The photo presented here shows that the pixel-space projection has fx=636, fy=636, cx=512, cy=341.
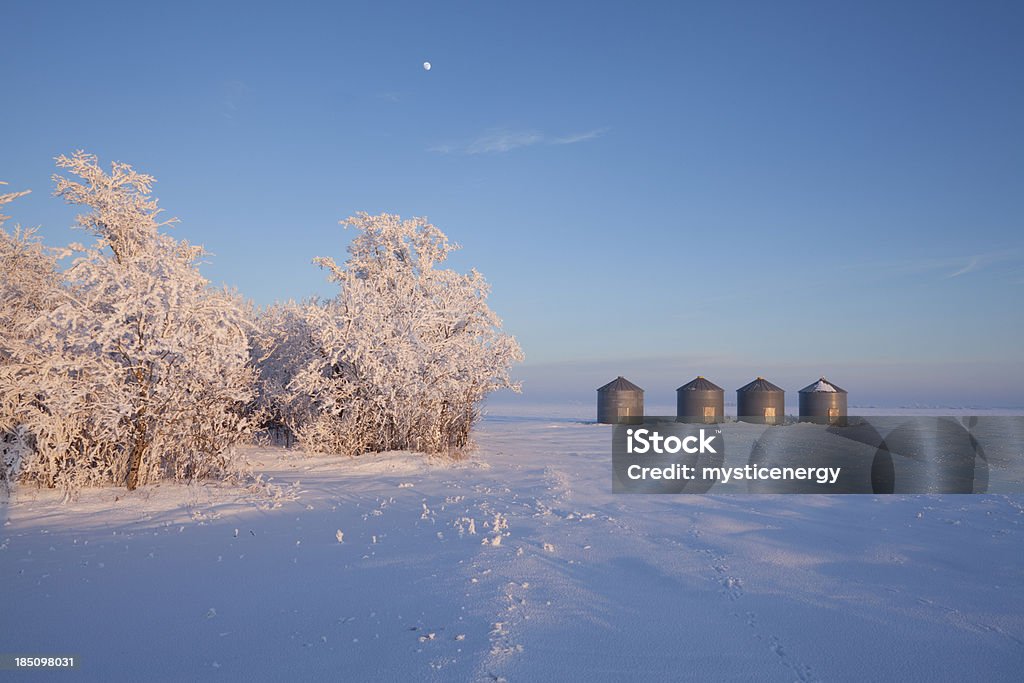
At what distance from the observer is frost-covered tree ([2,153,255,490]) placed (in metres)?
8.77

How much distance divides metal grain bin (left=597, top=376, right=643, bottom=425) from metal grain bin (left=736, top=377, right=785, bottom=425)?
5.16 meters

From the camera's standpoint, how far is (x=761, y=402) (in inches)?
1265

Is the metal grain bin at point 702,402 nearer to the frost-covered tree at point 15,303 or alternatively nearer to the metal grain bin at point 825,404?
the metal grain bin at point 825,404

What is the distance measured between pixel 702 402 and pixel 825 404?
19.8 feet

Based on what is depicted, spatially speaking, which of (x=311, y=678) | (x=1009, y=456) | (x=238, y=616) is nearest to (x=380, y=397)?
(x=238, y=616)

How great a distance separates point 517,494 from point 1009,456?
1467 cm

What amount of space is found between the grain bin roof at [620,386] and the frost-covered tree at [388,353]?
693 inches

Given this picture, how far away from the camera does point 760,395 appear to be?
32.2 m

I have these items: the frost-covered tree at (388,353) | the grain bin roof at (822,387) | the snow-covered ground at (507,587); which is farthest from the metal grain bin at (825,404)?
the snow-covered ground at (507,587)

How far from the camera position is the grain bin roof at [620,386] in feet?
108

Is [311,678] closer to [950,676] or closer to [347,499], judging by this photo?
[950,676]

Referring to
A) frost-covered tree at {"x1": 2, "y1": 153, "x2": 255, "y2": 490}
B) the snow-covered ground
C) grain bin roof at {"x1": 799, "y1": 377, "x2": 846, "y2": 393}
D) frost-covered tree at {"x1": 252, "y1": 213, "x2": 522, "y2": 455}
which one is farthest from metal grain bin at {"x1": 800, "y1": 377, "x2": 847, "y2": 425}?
frost-covered tree at {"x1": 2, "y1": 153, "x2": 255, "y2": 490}

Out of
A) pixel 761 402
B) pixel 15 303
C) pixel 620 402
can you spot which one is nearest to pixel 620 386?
pixel 620 402

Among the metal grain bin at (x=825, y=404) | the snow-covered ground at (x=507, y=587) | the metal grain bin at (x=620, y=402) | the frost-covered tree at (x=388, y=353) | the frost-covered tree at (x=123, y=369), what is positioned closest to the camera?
the snow-covered ground at (x=507, y=587)
